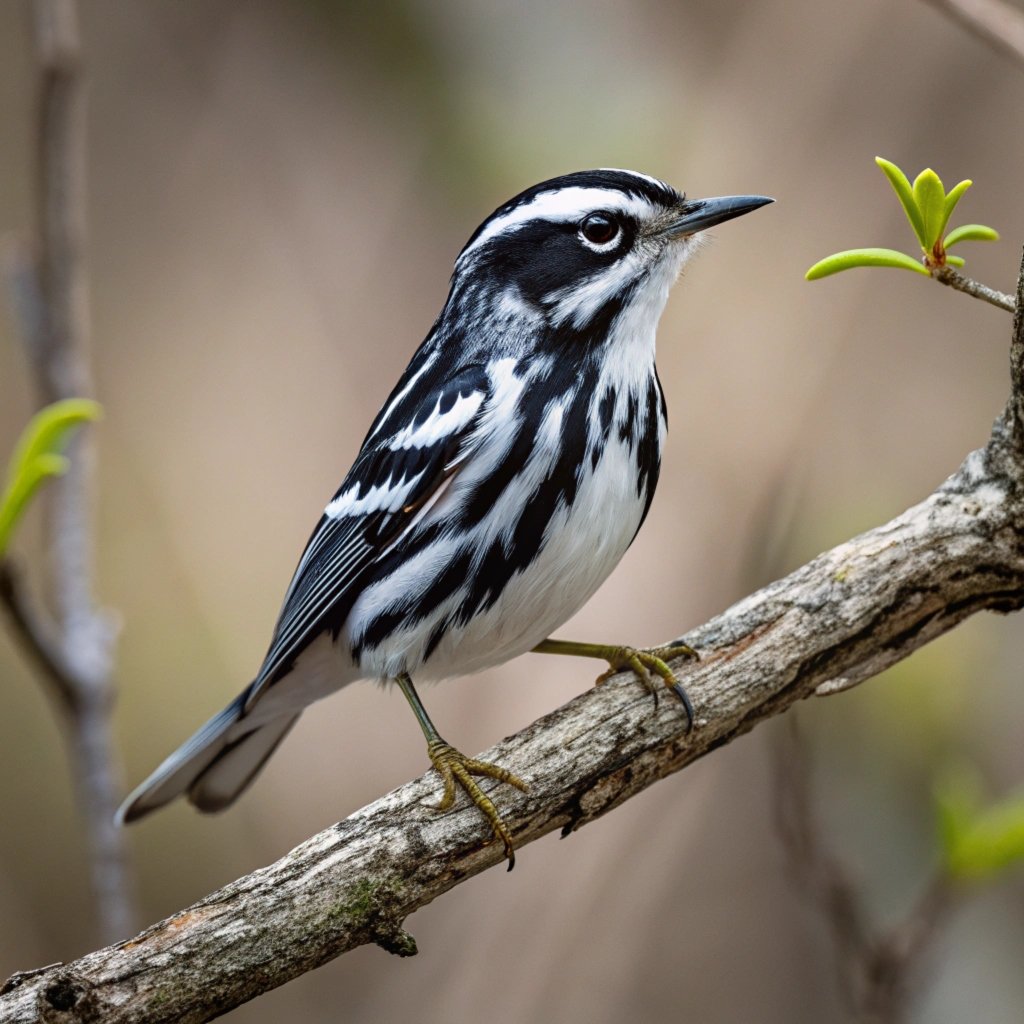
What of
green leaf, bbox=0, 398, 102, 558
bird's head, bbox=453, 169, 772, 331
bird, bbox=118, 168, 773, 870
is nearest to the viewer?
green leaf, bbox=0, 398, 102, 558

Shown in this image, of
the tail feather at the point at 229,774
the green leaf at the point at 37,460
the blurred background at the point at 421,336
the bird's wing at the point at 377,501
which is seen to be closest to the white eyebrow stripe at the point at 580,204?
the bird's wing at the point at 377,501

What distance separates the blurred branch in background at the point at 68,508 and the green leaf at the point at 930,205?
1.64 meters

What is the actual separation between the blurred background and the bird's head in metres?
0.68

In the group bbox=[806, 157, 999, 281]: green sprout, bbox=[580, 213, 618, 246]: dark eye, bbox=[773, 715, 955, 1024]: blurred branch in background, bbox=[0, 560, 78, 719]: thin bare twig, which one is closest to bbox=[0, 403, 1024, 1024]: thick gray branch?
bbox=[773, 715, 955, 1024]: blurred branch in background

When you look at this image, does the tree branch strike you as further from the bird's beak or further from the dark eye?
the dark eye

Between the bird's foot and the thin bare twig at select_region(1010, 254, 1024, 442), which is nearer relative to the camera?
the thin bare twig at select_region(1010, 254, 1024, 442)

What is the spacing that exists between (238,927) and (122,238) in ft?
12.2

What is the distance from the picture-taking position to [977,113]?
4.77m

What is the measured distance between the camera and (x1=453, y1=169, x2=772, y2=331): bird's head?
298 centimetres

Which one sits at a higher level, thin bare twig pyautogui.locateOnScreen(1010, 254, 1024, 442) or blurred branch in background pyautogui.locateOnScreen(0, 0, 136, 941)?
blurred branch in background pyautogui.locateOnScreen(0, 0, 136, 941)

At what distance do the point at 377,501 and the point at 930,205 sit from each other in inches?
56.1

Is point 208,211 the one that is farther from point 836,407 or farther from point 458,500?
point 458,500

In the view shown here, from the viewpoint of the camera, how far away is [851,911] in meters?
2.64

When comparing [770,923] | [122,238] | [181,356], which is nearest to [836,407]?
[770,923]
